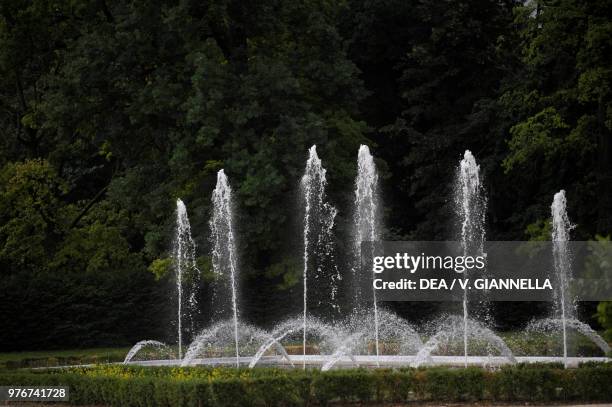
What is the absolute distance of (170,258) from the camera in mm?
29391

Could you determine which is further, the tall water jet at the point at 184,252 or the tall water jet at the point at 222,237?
the tall water jet at the point at 184,252

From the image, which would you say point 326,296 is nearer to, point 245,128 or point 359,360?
point 245,128

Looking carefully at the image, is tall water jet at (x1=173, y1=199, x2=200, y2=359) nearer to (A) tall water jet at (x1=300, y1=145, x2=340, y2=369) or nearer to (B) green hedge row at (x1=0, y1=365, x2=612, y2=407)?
(A) tall water jet at (x1=300, y1=145, x2=340, y2=369)

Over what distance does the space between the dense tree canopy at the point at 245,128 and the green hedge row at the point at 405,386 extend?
13.1 m

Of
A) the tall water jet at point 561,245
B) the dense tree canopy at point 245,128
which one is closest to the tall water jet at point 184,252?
the dense tree canopy at point 245,128

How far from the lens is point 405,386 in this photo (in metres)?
15.2

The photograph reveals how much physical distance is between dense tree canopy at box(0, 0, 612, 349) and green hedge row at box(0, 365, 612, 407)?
13.1 meters

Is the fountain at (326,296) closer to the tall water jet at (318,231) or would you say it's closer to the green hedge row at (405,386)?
the tall water jet at (318,231)

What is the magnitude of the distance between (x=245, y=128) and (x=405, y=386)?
15.2m

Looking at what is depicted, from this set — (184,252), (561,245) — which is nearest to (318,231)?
(184,252)

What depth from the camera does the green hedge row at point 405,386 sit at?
48.2 feet

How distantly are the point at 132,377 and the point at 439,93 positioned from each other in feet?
72.8

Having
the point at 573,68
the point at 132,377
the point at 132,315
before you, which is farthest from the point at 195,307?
the point at 132,377

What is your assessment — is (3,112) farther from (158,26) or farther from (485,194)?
(485,194)
